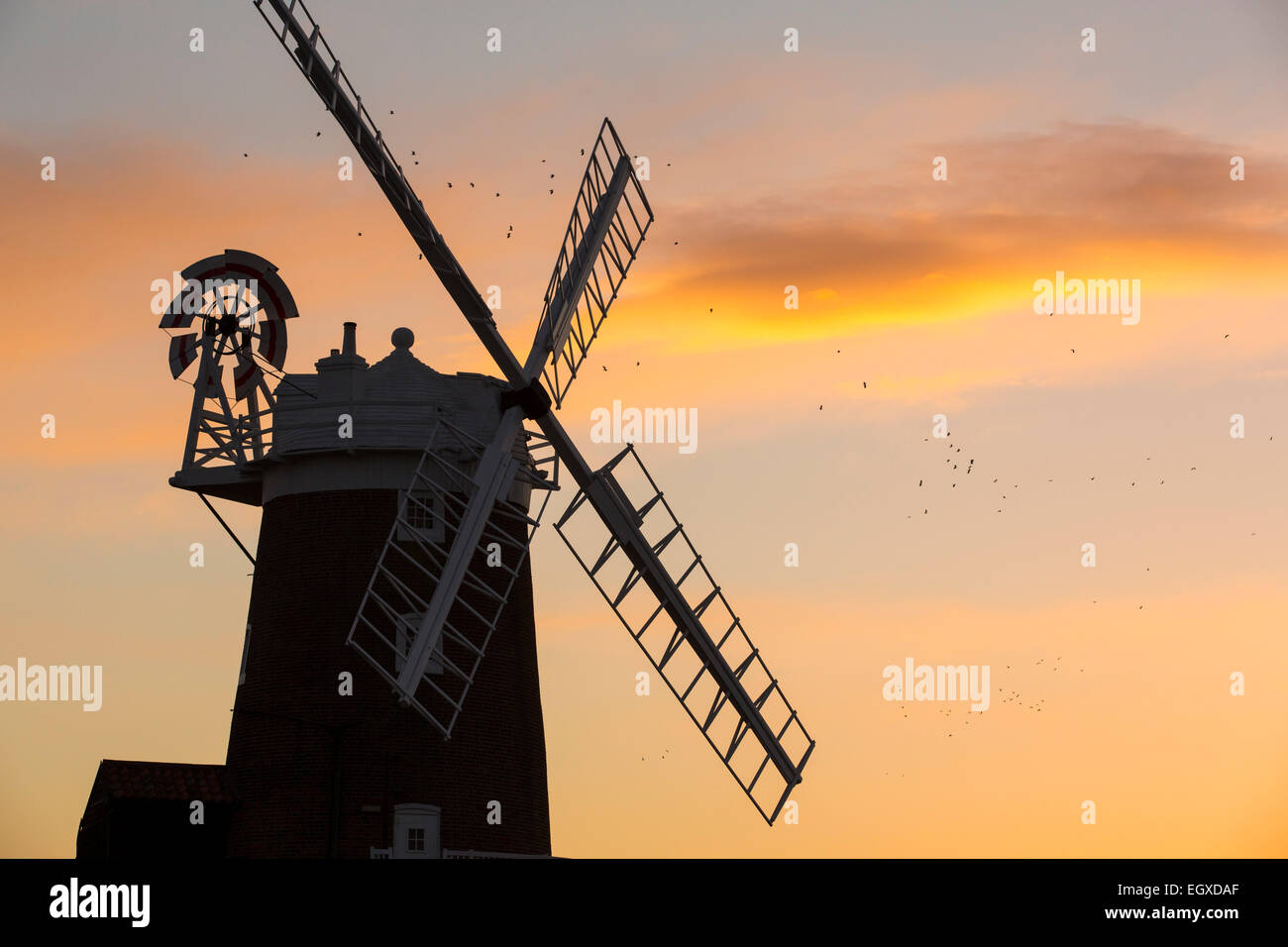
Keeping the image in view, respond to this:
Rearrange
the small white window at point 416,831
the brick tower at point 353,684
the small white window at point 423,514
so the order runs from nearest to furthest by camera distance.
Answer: the small white window at point 416,831
the brick tower at point 353,684
the small white window at point 423,514

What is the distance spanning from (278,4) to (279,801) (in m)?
16.1

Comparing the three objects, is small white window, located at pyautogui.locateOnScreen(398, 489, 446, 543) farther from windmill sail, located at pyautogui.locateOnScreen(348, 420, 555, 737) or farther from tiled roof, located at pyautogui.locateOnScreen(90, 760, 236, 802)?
tiled roof, located at pyautogui.locateOnScreen(90, 760, 236, 802)

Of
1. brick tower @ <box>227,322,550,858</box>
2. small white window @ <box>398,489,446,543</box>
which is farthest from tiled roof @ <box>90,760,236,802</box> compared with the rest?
small white window @ <box>398,489,446,543</box>

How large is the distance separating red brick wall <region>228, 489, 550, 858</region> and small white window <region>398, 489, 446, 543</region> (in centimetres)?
40

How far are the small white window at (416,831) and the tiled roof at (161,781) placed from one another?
4031mm

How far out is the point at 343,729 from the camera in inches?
1816

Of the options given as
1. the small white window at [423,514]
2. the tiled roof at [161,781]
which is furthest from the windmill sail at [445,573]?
the tiled roof at [161,781]

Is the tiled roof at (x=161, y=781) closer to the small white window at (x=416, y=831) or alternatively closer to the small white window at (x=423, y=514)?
the small white window at (x=416, y=831)

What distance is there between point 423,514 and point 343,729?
15.8 feet

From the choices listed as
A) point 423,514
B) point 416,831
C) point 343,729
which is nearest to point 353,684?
point 343,729

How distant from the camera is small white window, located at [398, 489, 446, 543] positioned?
46.8 metres

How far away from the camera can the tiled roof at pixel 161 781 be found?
151ft
